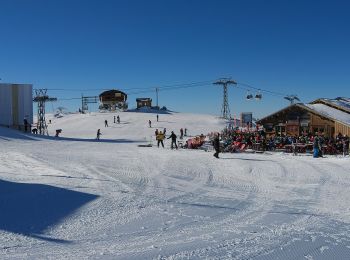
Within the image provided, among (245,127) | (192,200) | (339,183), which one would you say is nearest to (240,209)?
(192,200)

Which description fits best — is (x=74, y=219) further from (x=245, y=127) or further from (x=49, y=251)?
(x=245, y=127)

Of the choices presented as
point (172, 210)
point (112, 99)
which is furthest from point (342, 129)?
point (112, 99)

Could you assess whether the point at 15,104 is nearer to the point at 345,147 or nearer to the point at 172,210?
the point at 345,147

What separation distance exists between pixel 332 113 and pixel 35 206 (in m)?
25.0

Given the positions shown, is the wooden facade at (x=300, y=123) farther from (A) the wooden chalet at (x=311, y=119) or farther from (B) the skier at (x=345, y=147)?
(B) the skier at (x=345, y=147)

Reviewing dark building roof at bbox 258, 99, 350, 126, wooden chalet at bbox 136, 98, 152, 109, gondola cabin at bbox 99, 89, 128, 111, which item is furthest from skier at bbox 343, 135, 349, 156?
wooden chalet at bbox 136, 98, 152, 109

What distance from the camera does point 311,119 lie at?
30.7 meters

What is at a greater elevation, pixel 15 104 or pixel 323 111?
pixel 15 104

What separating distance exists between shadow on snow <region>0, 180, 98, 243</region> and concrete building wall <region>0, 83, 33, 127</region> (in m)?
33.1

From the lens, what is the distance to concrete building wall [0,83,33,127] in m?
42.5

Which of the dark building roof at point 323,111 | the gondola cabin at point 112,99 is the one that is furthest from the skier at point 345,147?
the gondola cabin at point 112,99

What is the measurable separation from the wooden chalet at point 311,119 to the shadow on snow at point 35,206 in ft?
69.8

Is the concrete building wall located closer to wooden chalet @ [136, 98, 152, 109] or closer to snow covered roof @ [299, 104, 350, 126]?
snow covered roof @ [299, 104, 350, 126]

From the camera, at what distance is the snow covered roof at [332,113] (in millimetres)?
28084
